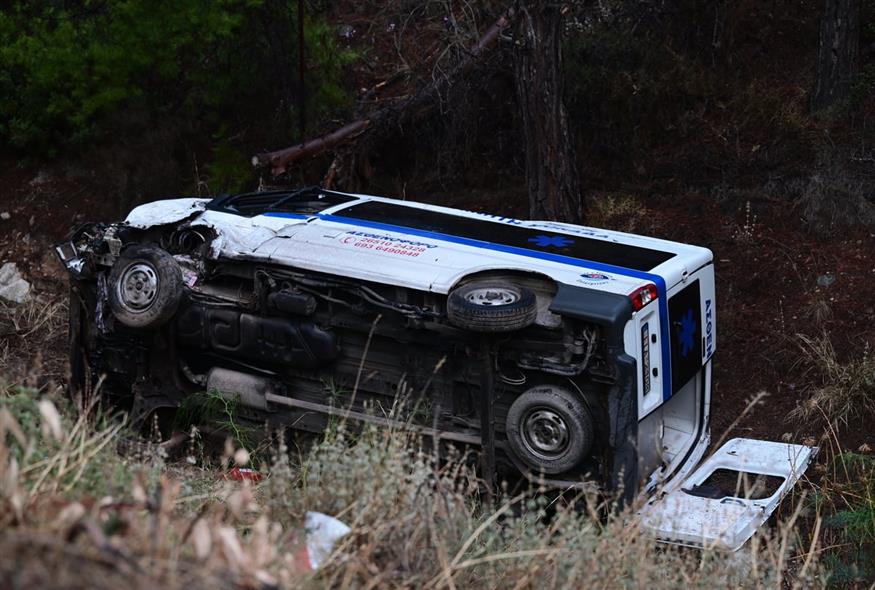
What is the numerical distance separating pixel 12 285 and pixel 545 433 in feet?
22.3

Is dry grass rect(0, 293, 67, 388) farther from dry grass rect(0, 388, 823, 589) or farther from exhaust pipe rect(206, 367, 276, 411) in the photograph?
dry grass rect(0, 388, 823, 589)

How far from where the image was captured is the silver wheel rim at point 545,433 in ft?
18.0

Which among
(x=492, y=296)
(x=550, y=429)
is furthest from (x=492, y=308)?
(x=550, y=429)

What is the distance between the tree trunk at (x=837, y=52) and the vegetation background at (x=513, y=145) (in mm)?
92

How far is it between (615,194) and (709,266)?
3718 mm

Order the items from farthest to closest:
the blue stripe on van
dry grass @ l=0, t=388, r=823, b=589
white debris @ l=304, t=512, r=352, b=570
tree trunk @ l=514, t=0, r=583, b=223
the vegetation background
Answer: tree trunk @ l=514, t=0, r=583, b=223, the vegetation background, the blue stripe on van, white debris @ l=304, t=512, r=352, b=570, dry grass @ l=0, t=388, r=823, b=589

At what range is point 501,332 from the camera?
548cm

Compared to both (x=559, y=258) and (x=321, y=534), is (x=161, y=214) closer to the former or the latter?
(x=559, y=258)

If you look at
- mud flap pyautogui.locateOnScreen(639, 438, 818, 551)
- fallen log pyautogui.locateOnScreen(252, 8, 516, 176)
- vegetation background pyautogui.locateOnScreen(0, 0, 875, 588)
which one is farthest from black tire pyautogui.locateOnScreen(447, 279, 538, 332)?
fallen log pyautogui.locateOnScreen(252, 8, 516, 176)

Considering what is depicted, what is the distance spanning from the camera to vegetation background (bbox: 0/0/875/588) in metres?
7.46

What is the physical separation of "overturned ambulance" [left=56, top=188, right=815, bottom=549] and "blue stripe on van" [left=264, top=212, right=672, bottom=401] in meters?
0.02

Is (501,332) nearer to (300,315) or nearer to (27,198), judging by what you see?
(300,315)

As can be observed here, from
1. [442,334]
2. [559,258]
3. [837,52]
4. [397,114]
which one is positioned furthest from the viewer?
[397,114]

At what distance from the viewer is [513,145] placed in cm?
1086
